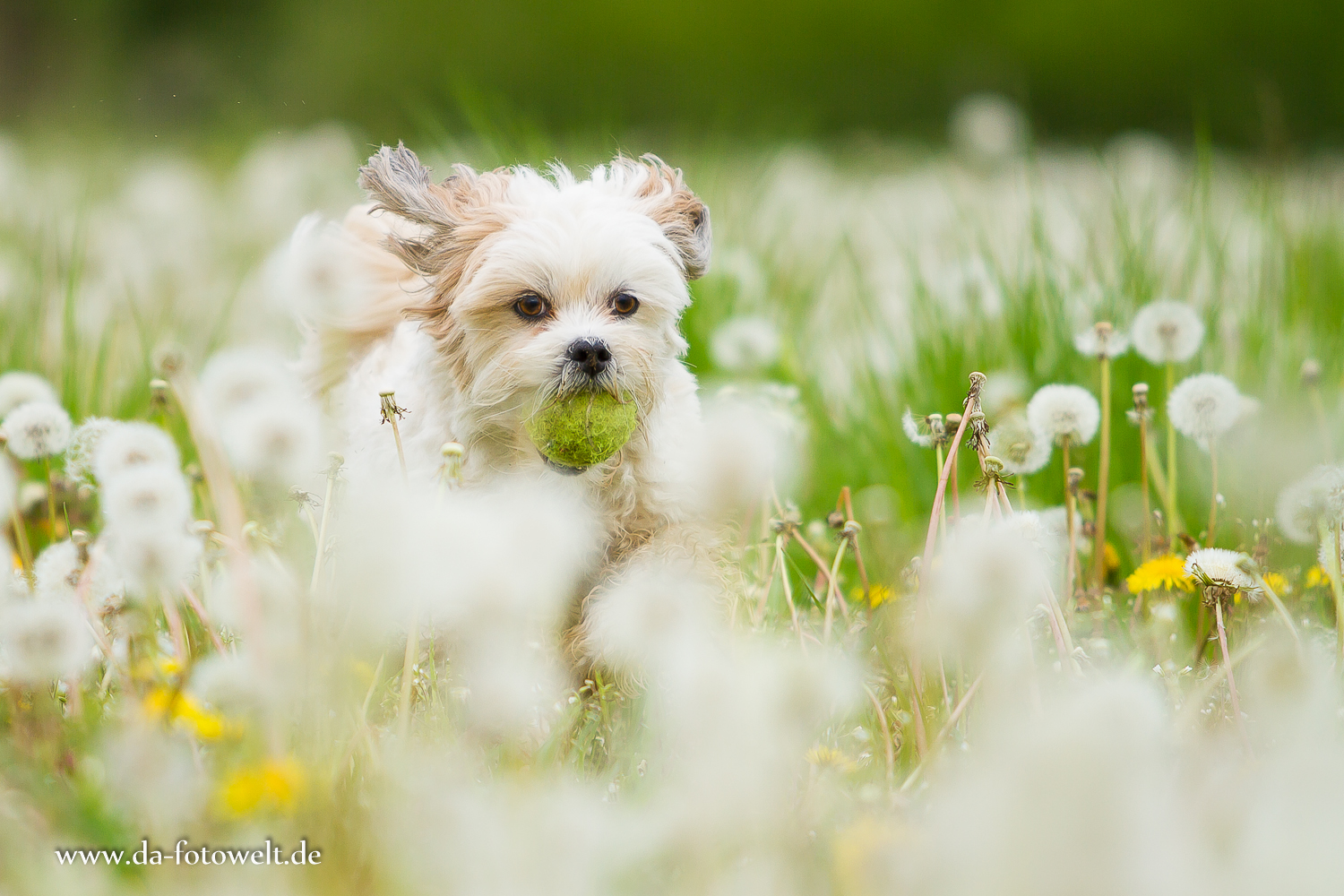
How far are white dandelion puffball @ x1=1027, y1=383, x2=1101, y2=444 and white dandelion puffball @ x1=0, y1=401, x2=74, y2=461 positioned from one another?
202 centimetres

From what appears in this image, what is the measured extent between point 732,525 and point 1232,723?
1.15m

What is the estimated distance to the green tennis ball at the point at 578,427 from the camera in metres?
2.45

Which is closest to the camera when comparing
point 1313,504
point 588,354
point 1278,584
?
point 1313,504

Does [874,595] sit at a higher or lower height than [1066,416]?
lower

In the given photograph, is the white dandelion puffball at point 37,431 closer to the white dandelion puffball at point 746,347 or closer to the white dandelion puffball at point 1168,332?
the white dandelion puffball at point 746,347

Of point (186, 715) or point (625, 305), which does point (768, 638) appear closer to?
point (625, 305)

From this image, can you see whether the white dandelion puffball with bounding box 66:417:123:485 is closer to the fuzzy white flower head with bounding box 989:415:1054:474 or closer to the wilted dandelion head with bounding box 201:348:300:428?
the wilted dandelion head with bounding box 201:348:300:428

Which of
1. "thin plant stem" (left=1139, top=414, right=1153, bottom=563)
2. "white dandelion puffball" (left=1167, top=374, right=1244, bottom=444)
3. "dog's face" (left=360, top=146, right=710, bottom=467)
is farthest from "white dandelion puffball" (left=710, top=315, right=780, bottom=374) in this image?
"white dandelion puffball" (left=1167, top=374, right=1244, bottom=444)

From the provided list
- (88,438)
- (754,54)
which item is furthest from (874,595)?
(754,54)

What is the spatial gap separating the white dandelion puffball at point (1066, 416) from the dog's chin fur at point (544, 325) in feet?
2.58

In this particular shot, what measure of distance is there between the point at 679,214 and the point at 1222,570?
1458 millimetres

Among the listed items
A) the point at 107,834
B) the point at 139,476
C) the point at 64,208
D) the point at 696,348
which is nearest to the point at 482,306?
the point at 139,476

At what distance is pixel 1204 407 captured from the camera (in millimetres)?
2494

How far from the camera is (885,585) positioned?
2615 mm
